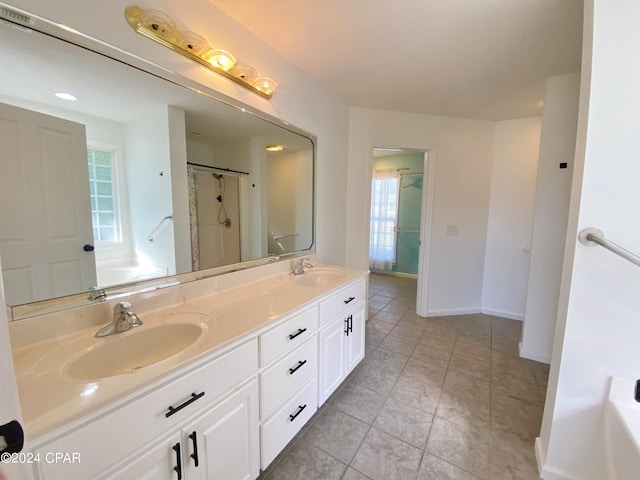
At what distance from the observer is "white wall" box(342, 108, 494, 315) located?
2.81 m

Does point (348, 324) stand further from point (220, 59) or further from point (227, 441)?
point (220, 59)

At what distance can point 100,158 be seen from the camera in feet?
3.55

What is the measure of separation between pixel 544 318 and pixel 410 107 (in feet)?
7.49

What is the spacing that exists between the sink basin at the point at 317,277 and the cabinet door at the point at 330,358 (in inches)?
13.5

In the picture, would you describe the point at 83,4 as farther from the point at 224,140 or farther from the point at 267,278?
the point at 267,278

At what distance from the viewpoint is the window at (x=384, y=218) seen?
4.92 metres

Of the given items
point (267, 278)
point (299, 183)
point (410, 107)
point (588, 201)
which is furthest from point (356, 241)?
point (588, 201)

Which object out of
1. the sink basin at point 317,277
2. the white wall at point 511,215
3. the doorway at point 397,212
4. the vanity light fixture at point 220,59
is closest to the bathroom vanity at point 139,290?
the vanity light fixture at point 220,59

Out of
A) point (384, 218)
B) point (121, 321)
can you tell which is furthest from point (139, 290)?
point (384, 218)

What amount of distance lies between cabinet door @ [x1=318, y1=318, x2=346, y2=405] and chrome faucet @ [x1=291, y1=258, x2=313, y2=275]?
480 mm

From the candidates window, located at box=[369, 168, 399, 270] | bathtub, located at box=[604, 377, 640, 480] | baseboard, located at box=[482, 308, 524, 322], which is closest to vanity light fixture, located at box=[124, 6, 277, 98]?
bathtub, located at box=[604, 377, 640, 480]

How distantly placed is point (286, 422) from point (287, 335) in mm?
450

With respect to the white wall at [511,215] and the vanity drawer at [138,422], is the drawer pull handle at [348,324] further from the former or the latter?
the white wall at [511,215]

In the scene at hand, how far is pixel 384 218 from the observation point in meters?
5.05
